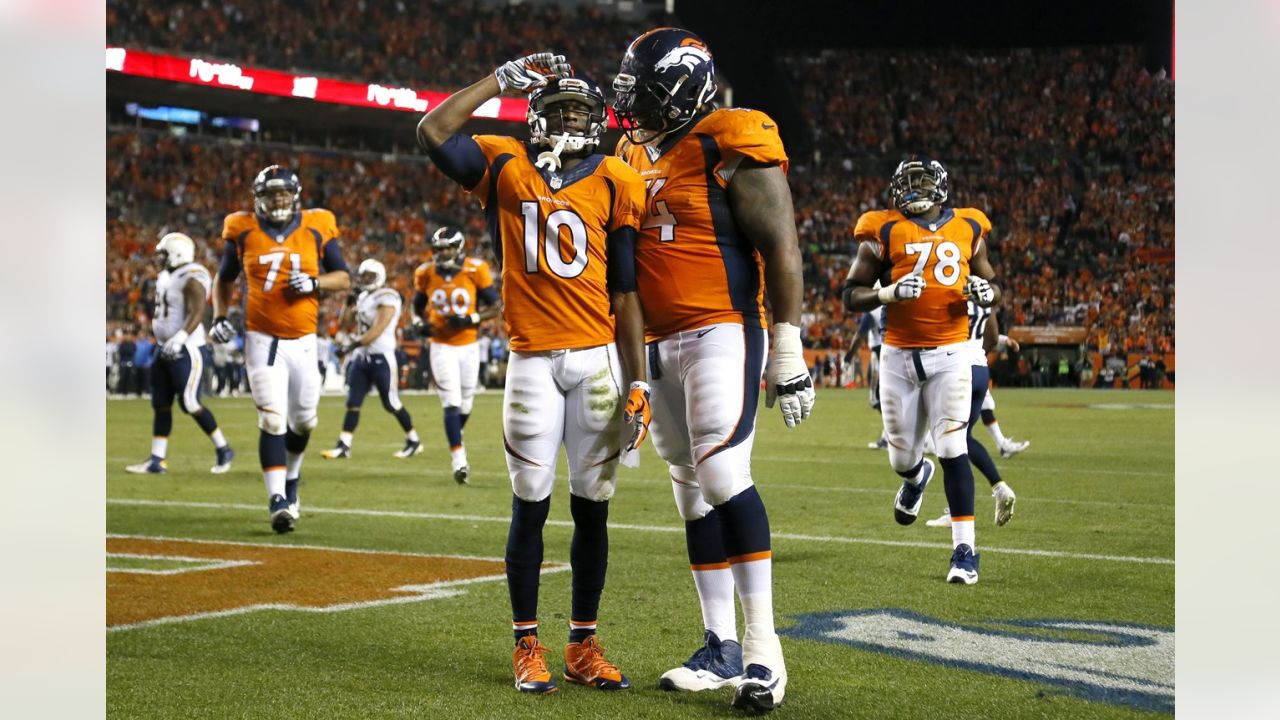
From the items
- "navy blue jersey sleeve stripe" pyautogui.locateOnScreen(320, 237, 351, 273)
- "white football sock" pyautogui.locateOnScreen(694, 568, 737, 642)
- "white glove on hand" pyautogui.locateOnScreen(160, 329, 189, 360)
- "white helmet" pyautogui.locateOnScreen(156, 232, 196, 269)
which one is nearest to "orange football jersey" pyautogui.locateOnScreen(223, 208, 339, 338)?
"navy blue jersey sleeve stripe" pyautogui.locateOnScreen(320, 237, 351, 273)

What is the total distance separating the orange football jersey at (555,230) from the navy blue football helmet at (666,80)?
0.19 metres

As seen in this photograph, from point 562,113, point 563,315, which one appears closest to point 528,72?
point 562,113

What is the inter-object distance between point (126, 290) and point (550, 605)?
23.4m

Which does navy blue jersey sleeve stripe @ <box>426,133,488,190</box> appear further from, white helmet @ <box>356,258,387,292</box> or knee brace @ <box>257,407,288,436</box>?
white helmet @ <box>356,258,387,292</box>

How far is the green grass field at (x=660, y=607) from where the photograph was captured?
3658mm

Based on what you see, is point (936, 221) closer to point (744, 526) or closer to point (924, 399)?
point (924, 399)

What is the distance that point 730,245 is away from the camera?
384 cm

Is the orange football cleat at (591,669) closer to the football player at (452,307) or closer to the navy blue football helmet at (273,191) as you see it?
the navy blue football helmet at (273,191)

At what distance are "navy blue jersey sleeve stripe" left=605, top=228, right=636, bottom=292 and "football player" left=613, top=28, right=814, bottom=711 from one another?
0.05 m

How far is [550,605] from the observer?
16.8 feet

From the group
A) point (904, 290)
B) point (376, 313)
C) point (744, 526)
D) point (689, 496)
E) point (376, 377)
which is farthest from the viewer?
point (376, 313)

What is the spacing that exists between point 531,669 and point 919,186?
3.41 m

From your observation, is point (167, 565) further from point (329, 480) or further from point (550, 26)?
point (550, 26)

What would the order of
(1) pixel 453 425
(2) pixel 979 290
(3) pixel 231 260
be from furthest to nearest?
(1) pixel 453 425, (3) pixel 231 260, (2) pixel 979 290
